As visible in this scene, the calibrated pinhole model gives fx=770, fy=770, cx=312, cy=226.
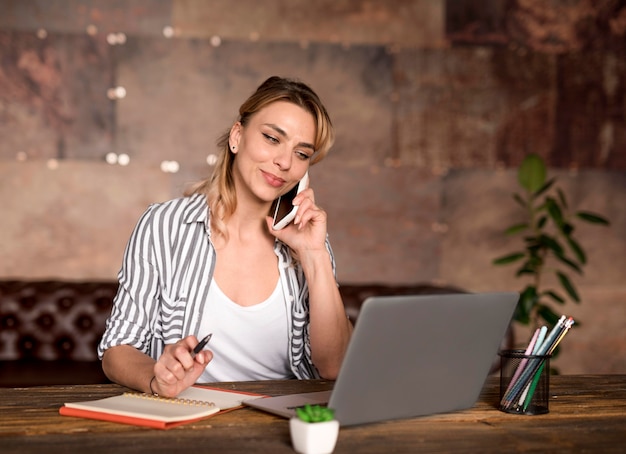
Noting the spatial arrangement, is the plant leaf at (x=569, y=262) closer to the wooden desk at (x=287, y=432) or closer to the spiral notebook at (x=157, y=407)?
the wooden desk at (x=287, y=432)

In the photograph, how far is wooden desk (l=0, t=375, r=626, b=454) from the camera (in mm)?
1208

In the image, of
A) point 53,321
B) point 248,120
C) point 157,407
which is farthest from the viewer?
point 53,321

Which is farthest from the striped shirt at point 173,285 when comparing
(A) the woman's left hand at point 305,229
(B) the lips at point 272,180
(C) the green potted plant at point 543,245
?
(C) the green potted plant at point 543,245

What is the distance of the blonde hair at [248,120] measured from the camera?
2232mm

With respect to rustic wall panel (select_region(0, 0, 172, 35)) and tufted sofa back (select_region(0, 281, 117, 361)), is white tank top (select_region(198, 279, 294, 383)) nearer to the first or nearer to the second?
tufted sofa back (select_region(0, 281, 117, 361))

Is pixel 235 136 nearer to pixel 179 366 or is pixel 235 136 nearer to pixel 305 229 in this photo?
pixel 305 229

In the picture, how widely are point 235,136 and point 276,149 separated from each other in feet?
0.58

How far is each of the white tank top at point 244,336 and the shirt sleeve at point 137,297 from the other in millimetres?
156

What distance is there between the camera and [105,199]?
406cm

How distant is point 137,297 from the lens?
204cm

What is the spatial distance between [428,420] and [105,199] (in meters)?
3.00

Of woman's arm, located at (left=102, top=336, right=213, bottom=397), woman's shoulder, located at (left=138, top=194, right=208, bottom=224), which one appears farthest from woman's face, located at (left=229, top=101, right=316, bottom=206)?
woman's arm, located at (left=102, top=336, right=213, bottom=397)

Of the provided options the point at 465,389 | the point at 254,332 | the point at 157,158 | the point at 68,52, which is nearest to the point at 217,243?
the point at 254,332

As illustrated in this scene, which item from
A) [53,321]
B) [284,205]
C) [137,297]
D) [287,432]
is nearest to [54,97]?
[53,321]
